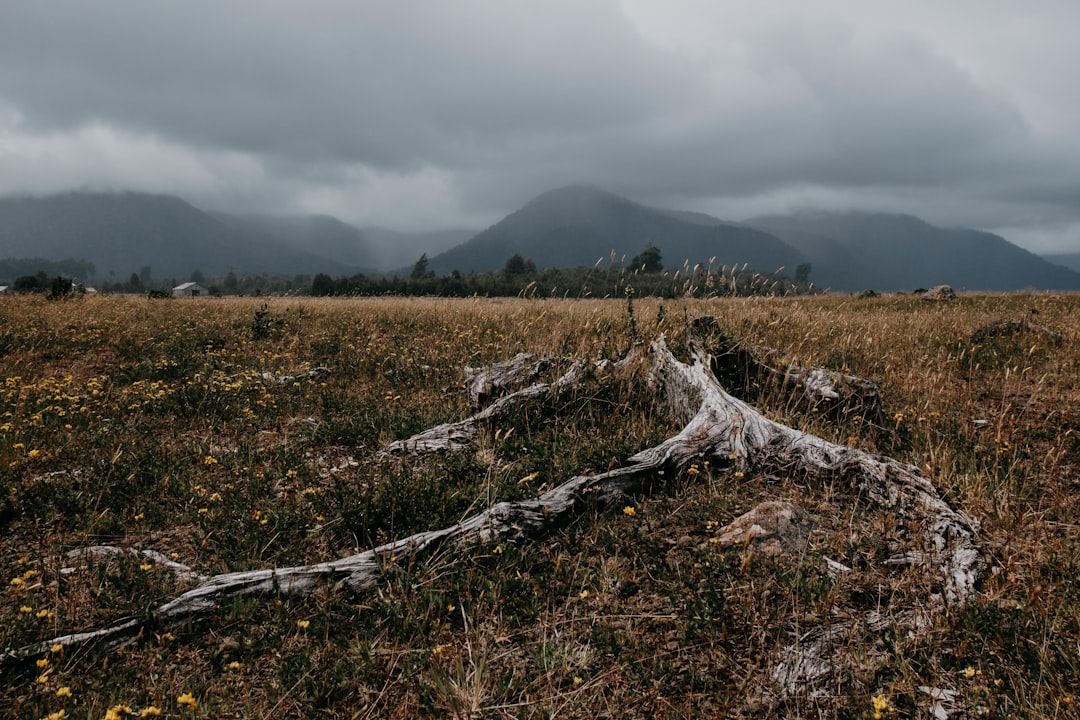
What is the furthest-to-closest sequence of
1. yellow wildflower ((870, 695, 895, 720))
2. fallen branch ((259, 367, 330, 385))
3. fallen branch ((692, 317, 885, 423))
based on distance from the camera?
fallen branch ((259, 367, 330, 385)) < fallen branch ((692, 317, 885, 423)) < yellow wildflower ((870, 695, 895, 720))

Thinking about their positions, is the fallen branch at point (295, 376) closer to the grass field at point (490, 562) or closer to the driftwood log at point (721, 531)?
the grass field at point (490, 562)

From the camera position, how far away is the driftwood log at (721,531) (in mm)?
3730

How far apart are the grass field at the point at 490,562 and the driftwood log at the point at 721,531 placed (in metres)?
0.13

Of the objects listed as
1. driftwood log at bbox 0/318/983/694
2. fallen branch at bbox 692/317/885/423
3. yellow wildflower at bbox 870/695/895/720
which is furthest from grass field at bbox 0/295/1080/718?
fallen branch at bbox 692/317/885/423

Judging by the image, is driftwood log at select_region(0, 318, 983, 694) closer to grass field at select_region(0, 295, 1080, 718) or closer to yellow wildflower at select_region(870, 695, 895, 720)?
grass field at select_region(0, 295, 1080, 718)

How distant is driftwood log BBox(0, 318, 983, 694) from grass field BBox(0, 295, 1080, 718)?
126mm

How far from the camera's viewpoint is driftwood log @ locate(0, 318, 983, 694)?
3730 millimetres

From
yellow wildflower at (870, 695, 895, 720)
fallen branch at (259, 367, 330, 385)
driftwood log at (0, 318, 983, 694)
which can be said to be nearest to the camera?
yellow wildflower at (870, 695, 895, 720)

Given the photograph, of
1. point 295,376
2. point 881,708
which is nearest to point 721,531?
point 881,708

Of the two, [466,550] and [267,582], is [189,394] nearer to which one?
[267,582]

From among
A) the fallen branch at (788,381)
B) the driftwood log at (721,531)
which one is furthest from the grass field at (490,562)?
the fallen branch at (788,381)

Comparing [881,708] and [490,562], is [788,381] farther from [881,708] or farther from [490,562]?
[881,708]

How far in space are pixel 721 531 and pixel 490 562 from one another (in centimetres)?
193

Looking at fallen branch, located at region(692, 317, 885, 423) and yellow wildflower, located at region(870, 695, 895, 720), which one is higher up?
fallen branch, located at region(692, 317, 885, 423)
